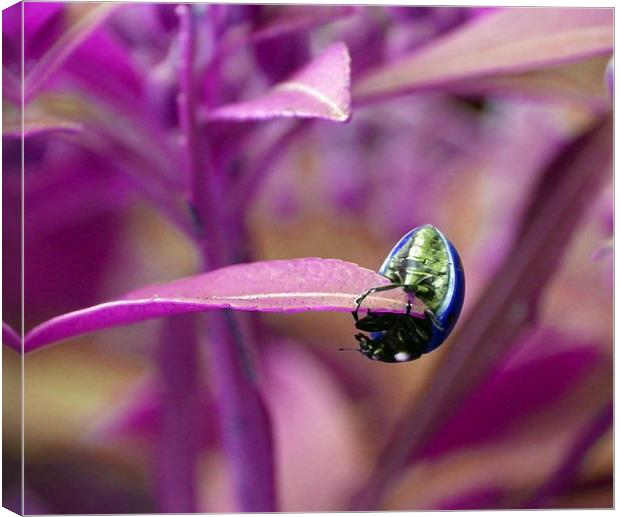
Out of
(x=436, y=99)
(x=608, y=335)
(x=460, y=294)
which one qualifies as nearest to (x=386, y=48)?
(x=436, y=99)

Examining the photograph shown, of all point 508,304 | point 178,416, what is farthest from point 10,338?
point 508,304

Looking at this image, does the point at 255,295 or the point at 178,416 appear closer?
the point at 255,295

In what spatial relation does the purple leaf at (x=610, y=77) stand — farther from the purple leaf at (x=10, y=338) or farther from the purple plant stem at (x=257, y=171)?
the purple leaf at (x=10, y=338)

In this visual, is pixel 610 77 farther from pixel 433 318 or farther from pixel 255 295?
pixel 255 295

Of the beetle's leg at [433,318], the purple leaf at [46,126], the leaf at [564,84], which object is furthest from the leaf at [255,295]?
the leaf at [564,84]

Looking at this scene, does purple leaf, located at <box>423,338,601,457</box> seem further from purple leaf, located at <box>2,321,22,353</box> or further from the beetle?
purple leaf, located at <box>2,321,22,353</box>
